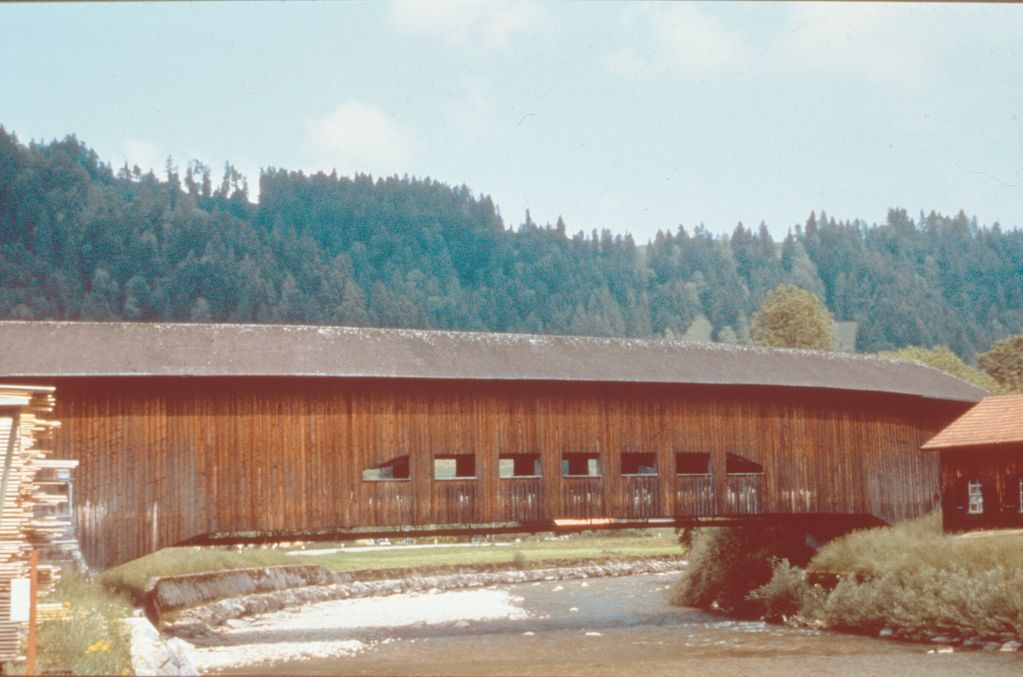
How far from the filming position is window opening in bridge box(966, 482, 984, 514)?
23.5 meters

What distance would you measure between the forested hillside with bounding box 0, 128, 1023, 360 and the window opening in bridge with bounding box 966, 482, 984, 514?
70.9m

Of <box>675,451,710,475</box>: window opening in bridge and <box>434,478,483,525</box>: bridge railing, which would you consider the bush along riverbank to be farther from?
<box>434,478,483,525</box>: bridge railing

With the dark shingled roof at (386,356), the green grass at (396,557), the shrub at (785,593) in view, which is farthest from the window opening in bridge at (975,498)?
the green grass at (396,557)

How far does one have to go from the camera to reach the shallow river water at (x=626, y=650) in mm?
16141

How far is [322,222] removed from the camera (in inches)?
5463

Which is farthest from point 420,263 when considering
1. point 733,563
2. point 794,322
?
point 733,563

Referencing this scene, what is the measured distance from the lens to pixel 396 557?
139 ft

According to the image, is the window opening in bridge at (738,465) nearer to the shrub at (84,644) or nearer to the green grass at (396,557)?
the green grass at (396,557)

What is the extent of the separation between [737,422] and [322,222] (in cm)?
12038

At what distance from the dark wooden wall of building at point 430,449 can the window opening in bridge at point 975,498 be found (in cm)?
115

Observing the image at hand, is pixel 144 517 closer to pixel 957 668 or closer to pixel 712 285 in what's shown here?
pixel 957 668

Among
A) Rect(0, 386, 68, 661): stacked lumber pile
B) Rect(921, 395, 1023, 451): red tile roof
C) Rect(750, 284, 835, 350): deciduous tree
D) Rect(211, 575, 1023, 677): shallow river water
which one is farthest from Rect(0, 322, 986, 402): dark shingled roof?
Rect(750, 284, 835, 350): deciduous tree

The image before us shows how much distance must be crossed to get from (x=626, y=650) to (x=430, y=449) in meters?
4.54

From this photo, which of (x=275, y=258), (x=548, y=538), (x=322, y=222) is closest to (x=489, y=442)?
(x=548, y=538)
